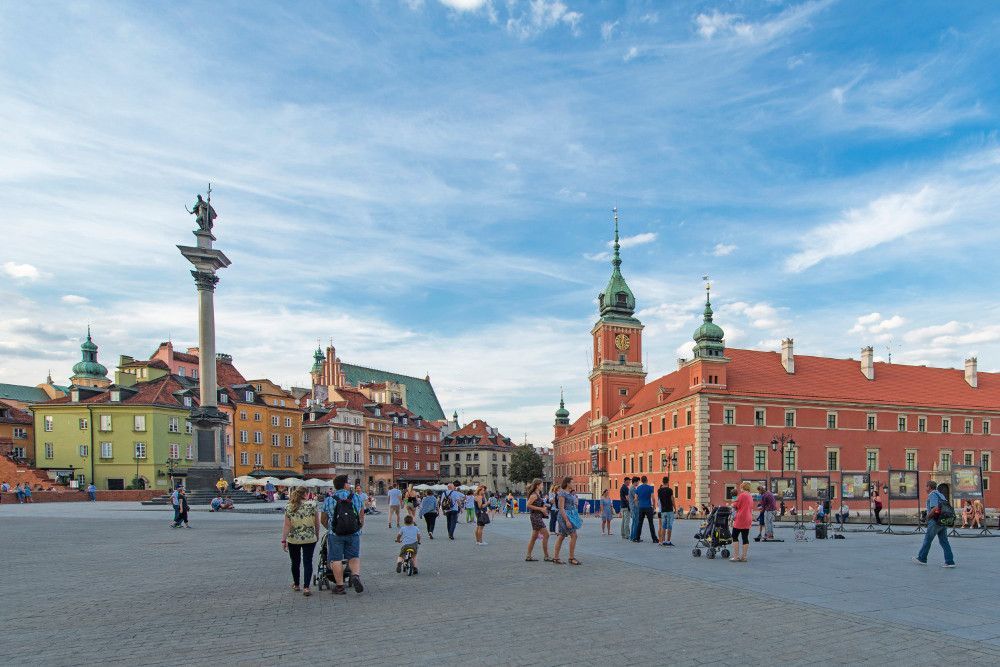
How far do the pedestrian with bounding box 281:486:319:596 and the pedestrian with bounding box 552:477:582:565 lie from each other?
213 inches

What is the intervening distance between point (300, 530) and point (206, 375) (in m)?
34.5

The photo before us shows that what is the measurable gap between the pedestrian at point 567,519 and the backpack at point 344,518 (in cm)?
491

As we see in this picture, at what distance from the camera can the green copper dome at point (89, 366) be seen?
91.5 m

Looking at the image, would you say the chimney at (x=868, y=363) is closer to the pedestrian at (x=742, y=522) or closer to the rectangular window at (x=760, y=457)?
the rectangular window at (x=760, y=457)

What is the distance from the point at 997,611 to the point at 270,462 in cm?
7848

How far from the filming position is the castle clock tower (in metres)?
85.7

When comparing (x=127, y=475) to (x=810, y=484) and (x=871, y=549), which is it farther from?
(x=871, y=549)

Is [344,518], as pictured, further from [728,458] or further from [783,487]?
[728,458]

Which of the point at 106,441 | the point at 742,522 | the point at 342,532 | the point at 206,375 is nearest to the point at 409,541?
the point at 342,532

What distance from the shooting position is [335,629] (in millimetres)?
8445

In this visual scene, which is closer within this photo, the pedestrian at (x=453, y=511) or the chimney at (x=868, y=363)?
the pedestrian at (x=453, y=511)

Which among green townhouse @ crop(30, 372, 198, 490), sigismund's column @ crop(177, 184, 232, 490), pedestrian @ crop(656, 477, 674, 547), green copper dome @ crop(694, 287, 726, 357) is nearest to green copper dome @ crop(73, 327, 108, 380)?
green townhouse @ crop(30, 372, 198, 490)

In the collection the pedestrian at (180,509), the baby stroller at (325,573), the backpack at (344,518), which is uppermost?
the backpack at (344,518)

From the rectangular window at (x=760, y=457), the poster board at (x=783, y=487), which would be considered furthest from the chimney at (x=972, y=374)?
the poster board at (x=783, y=487)
